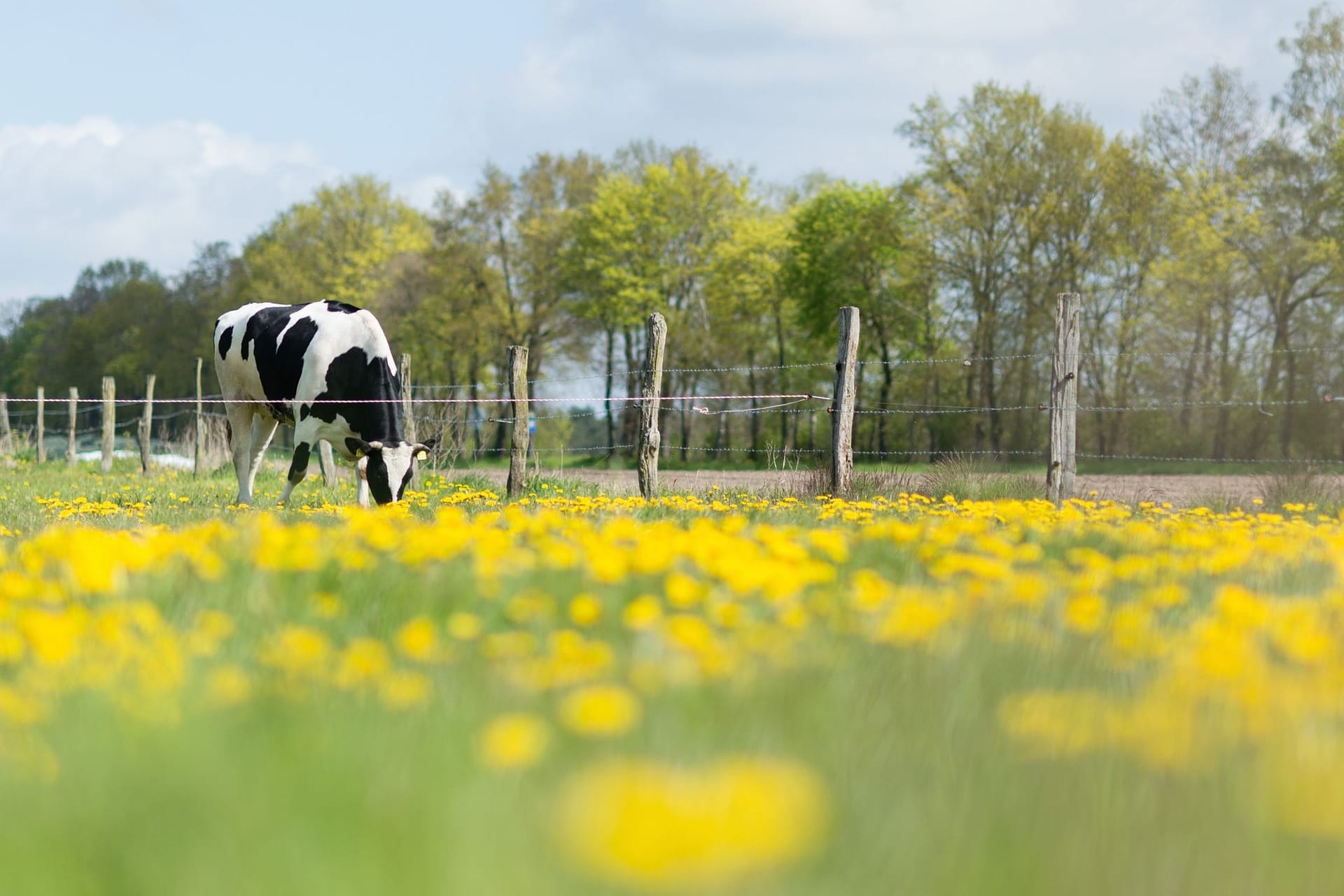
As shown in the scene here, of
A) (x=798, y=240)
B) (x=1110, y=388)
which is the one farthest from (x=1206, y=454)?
(x=798, y=240)

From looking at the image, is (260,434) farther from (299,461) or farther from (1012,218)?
(1012,218)

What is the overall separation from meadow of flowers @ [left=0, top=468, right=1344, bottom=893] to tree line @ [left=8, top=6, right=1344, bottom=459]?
1748 cm

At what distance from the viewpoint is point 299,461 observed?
12570 millimetres

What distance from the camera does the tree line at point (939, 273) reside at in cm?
3200

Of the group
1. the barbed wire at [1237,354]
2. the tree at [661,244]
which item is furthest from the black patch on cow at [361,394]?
the tree at [661,244]

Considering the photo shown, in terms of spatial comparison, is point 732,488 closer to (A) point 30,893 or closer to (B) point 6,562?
(B) point 6,562

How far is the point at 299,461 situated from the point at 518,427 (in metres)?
2.57

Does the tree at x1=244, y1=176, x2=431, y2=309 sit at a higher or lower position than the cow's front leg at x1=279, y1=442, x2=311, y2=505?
higher

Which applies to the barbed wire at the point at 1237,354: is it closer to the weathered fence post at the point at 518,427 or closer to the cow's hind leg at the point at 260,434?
the weathered fence post at the point at 518,427

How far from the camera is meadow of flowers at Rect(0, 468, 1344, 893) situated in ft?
5.56

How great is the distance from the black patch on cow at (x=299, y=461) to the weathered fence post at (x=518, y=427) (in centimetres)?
233

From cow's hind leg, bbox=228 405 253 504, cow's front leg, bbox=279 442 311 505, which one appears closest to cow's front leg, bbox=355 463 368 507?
cow's front leg, bbox=279 442 311 505

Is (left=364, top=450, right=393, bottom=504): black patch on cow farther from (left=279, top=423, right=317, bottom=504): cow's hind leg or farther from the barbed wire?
the barbed wire

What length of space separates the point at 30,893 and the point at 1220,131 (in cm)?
3810
